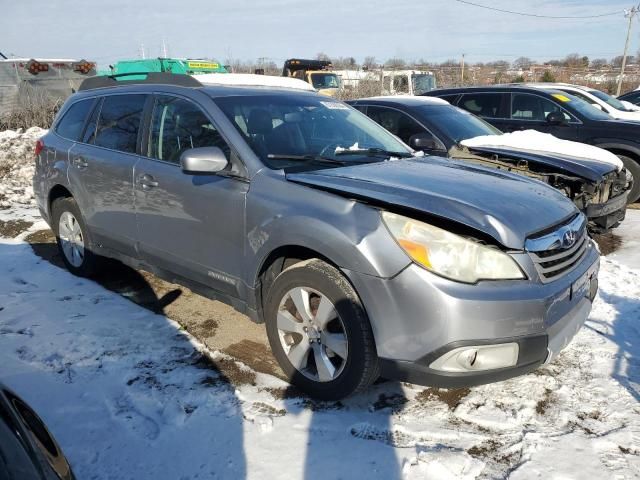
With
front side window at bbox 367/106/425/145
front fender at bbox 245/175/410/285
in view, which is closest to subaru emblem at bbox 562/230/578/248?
front fender at bbox 245/175/410/285

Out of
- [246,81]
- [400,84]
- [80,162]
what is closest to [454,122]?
[246,81]

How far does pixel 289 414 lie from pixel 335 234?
1046mm

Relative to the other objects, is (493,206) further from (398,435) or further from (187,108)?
(187,108)

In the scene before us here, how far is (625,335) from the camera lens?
12.2 ft

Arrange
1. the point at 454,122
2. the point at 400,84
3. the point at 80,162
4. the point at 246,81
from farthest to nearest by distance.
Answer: the point at 400,84 < the point at 454,122 < the point at 80,162 < the point at 246,81

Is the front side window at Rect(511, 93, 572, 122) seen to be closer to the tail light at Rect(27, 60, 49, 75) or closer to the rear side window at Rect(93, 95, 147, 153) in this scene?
the rear side window at Rect(93, 95, 147, 153)

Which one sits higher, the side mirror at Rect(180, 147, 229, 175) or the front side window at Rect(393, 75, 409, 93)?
the side mirror at Rect(180, 147, 229, 175)

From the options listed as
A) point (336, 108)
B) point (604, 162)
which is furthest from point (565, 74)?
point (336, 108)

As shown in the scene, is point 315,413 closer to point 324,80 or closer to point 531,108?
point 531,108

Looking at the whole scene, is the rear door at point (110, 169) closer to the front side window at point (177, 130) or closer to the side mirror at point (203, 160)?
the front side window at point (177, 130)

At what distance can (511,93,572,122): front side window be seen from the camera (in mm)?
8242

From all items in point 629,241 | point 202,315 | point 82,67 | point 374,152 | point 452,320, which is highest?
point 82,67

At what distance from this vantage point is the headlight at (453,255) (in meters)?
2.50

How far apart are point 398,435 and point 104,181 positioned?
3069 mm
